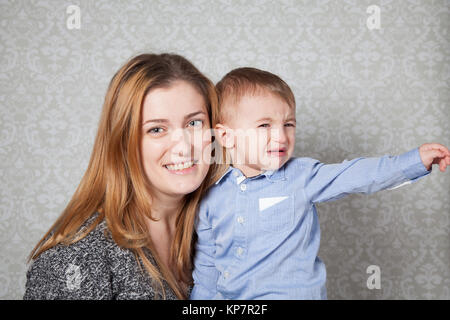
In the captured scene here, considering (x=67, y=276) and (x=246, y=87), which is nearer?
(x=67, y=276)

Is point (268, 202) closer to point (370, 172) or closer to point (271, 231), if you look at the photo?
point (271, 231)

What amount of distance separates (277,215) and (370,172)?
1.25ft

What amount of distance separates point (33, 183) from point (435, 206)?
2.70m

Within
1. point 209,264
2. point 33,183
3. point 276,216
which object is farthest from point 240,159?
point 33,183

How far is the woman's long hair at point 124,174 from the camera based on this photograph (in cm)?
139

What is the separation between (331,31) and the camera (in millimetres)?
2510

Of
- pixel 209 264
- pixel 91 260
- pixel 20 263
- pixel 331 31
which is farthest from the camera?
pixel 20 263

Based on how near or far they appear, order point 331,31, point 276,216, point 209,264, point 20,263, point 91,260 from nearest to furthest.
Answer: point 91,260 → point 276,216 → point 209,264 → point 331,31 → point 20,263

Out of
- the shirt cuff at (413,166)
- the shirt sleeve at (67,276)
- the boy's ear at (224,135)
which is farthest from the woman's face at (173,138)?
the shirt cuff at (413,166)

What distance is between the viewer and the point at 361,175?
1341mm

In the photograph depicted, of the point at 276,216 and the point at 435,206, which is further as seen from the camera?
the point at 435,206

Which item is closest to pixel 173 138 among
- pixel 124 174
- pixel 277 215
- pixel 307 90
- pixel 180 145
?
pixel 180 145

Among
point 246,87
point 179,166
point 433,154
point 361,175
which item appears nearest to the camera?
point 433,154
